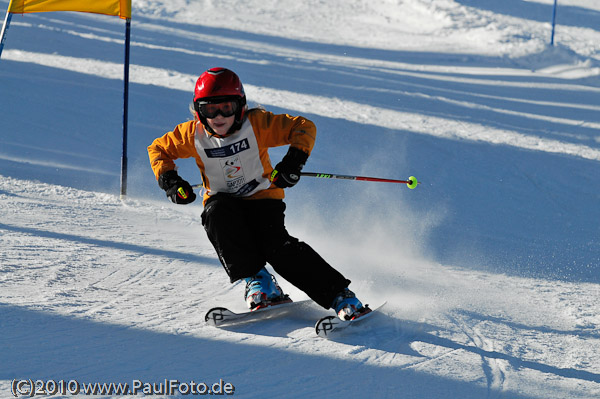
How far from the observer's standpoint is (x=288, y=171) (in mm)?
3527

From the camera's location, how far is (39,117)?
834 centimetres

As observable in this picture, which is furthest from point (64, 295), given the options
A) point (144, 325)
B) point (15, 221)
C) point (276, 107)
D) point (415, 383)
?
point (276, 107)

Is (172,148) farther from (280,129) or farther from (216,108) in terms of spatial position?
(280,129)

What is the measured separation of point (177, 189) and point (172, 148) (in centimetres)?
34

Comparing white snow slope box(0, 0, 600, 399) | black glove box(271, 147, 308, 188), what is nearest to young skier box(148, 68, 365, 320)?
black glove box(271, 147, 308, 188)

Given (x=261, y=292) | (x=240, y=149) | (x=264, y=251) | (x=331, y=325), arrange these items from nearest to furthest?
1. (x=331, y=325)
2. (x=261, y=292)
3. (x=264, y=251)
4. (x=240, y=149)

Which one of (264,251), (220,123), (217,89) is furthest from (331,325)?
(217,89)

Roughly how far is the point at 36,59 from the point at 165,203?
6698mm

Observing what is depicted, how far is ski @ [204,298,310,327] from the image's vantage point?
330 centimetres

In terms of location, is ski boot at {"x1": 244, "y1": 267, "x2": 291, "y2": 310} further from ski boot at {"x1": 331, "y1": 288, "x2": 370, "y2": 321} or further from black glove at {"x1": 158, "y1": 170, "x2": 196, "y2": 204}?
black glove at {"x1": 158, "y1": 170, "x2": 196, "y2": 204}

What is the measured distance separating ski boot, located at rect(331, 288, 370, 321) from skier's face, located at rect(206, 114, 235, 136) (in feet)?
3.67

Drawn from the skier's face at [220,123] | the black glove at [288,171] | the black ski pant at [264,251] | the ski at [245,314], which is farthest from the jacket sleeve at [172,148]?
the ski at [245,314]

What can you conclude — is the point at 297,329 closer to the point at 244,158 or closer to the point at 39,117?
the point at 244,158

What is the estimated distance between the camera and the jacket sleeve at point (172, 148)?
3.77 m
